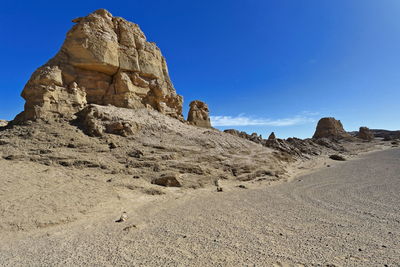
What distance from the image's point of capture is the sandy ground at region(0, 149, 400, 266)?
12.0ft

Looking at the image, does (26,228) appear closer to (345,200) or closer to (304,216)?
(304,216)

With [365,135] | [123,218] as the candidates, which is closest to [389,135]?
[365,135]

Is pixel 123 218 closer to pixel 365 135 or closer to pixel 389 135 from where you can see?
pixel 365 135

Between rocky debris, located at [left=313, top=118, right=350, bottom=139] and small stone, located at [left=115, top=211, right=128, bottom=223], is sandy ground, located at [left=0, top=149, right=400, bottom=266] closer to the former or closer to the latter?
small stone, located at [left=115, top=211, right=128, bottom=223]

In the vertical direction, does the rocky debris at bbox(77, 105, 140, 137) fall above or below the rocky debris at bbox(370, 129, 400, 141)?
below

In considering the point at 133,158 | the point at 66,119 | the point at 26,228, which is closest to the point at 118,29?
the point at 66,119

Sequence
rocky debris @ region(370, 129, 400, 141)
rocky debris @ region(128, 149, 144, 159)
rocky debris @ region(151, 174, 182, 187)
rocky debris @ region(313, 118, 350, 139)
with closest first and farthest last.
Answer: rocky debris @ region(151, 174, 182, 187), rocky debris @ region(128, 149, 144, 159), rocky debris @ region(313, 118, 350, 139), rocky debris @ region(370, 129, 400, 141)

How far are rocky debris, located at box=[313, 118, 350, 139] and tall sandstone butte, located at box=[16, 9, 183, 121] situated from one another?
4646 cm

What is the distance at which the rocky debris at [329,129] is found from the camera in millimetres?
50544

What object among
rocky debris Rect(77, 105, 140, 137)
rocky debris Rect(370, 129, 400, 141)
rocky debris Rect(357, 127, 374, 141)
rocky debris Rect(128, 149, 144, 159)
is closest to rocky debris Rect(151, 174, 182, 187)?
rocky debris Rect(128, 149, 144, 159)

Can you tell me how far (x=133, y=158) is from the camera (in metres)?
10.6

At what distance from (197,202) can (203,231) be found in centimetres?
277

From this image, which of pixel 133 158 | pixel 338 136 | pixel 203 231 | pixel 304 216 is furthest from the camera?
pixel 338 136

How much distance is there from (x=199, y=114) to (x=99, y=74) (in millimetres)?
10851
